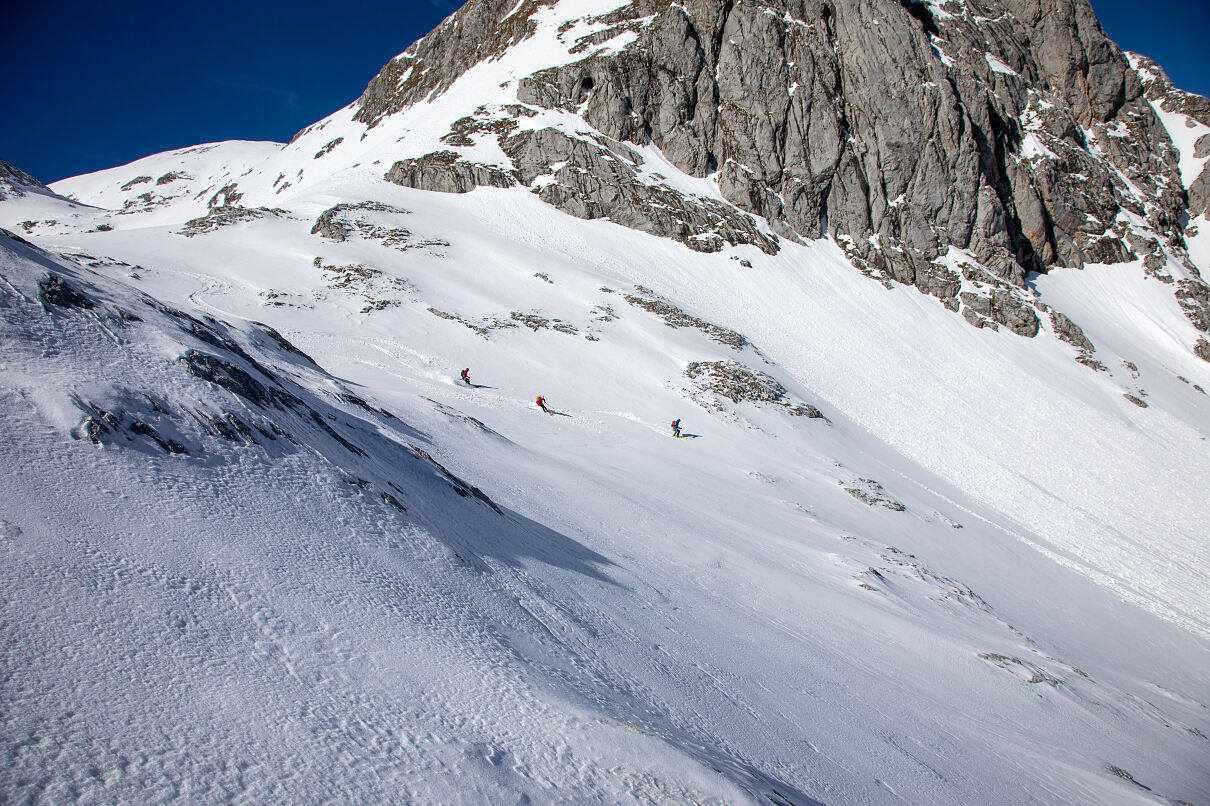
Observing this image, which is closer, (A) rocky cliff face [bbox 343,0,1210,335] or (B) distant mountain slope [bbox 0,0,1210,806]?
(B) distant mountain slope [bbox 0,0,1210,806]

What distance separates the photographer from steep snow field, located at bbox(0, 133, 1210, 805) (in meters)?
3.79

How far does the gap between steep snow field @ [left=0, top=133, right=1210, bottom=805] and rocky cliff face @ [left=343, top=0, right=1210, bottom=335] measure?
101 feet

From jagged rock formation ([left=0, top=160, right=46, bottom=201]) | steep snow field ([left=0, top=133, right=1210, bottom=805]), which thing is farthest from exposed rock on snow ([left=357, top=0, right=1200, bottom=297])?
jagged rock formation ([left=0, top=160, right=46, bottom=201])

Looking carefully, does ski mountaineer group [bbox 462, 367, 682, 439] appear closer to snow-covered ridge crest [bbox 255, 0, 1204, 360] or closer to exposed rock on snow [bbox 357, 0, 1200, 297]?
snow-covered ridge crest [bbox 255, 0, 1204, 360]

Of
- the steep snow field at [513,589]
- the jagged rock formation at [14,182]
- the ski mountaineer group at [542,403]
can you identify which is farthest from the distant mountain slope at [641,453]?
the jagged rock formation at [14,182]

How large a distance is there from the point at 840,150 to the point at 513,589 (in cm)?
6875

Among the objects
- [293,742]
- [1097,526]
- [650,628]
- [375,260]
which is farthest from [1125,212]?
[293,742]

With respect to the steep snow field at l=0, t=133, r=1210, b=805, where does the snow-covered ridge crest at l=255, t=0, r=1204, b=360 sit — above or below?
above

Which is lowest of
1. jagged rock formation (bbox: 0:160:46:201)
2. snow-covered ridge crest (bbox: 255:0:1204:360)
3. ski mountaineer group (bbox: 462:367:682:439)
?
jagged rock formation (bbox: 0:160:46:201)

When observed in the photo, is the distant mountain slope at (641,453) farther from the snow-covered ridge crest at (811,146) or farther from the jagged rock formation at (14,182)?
the jagged rock formation at (14,182)

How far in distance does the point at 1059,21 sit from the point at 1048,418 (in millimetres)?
77860

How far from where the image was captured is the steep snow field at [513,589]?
3.79 metres

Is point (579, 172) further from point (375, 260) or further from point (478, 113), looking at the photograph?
point (375, 260)

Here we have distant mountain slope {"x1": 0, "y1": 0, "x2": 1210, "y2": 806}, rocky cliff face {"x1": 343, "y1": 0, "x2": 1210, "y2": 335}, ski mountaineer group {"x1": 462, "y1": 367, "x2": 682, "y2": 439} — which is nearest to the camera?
distant mountain slope {"x1": 0, "y1": 0, "x2": 1210, "y2": 806}
